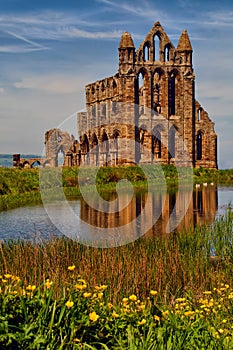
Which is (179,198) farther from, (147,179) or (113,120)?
(113,120)

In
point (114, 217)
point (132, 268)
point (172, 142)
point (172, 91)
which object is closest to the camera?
point (132, 268)

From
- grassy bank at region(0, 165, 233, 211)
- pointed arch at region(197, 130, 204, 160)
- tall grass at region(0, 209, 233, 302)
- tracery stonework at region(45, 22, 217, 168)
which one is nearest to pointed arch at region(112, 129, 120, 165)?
tracery stonework at region(45, 22, 217, 168)

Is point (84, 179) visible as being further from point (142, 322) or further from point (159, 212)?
point (142, 322)

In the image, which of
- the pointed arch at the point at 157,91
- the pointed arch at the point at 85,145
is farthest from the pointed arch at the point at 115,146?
the pointed arch at the point at 85,145

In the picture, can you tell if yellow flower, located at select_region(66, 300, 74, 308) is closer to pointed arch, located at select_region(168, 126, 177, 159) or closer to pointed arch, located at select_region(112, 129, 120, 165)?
pointed arch, located at select_region(112, 129, 120, 165)

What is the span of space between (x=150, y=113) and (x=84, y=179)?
18.9 metres

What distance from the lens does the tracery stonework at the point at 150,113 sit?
56.2 metres

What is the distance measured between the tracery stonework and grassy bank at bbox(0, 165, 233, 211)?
406 centimetres

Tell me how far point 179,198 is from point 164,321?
2622cm

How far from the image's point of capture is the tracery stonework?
184 feet

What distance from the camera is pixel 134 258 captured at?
1064 cm

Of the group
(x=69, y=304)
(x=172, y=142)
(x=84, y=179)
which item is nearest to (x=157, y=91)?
(x=172, y=142)

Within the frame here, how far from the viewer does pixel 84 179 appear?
41094mm

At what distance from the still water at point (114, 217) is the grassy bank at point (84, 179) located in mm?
2648
